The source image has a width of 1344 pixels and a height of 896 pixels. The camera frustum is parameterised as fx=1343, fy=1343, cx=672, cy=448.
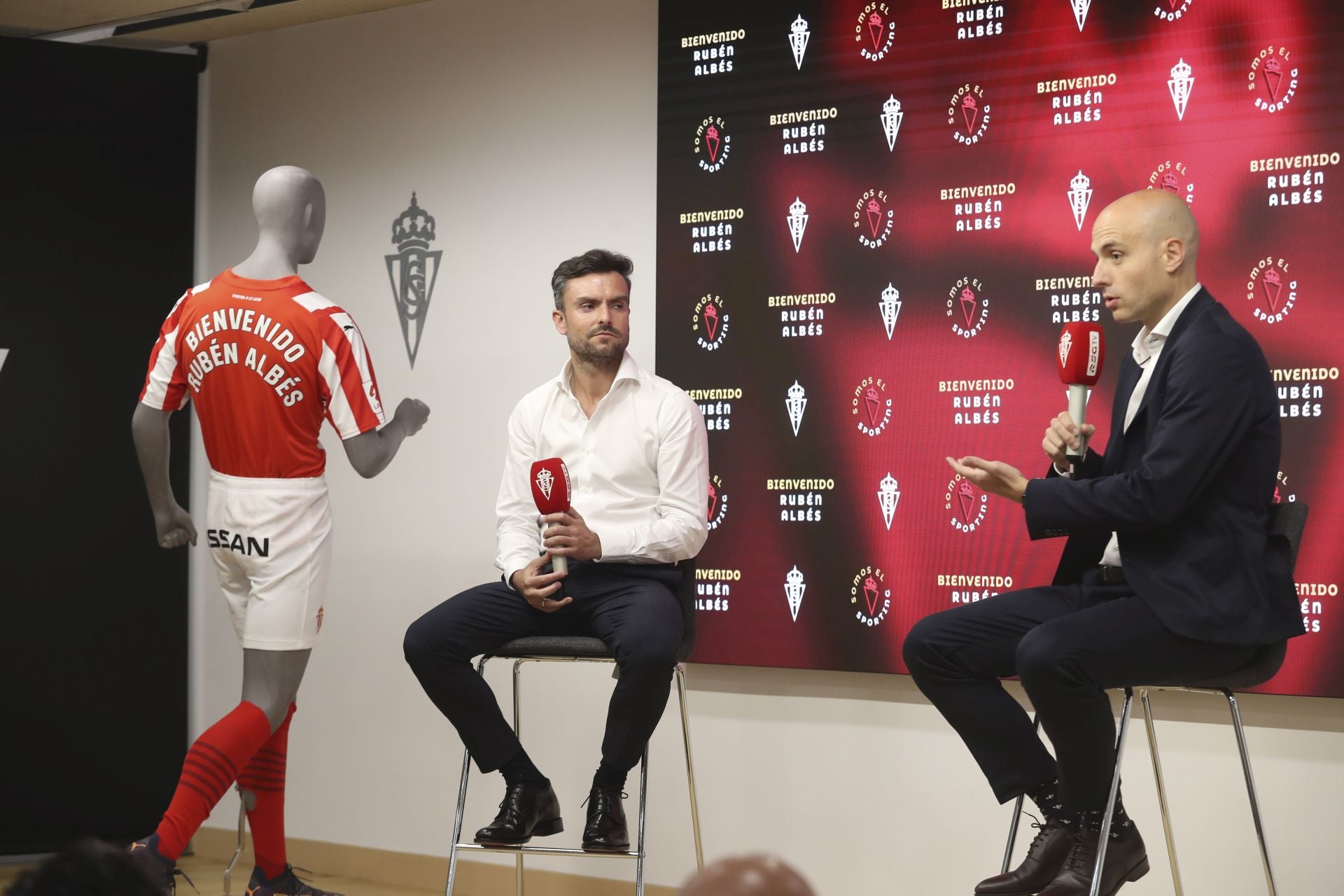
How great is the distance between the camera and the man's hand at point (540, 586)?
313 cm

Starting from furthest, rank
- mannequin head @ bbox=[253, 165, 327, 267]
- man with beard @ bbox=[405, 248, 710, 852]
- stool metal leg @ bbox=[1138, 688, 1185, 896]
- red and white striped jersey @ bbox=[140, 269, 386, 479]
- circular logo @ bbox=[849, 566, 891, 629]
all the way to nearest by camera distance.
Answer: circular logo @ bbox=[849, 566, 891, 629]
mannequin head @ bbox=[253, 165, 327, 267]
red and white striped jersey @ bbox=[140, 269, 386, 479]
man with beard @ bbox=[405, 248, 710, 852]
stool metal leg @ bbox=[1138, 688, 1185, 896]

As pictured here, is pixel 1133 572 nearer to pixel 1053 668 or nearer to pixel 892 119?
pixel 1053 668

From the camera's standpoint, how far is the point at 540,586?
10.3 feet

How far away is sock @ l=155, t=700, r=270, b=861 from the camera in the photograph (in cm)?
302

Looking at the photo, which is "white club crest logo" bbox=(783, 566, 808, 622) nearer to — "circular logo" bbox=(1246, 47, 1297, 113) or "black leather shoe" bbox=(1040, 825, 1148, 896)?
"black leather shoe" bbox=(1040, 825, 1148, 896)

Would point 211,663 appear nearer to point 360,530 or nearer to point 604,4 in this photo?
point 360,530

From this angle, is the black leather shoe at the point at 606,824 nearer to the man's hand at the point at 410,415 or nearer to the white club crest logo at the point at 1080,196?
the man's hand at the point at 410,415

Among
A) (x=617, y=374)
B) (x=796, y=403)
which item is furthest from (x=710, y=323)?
(x=617, y=374)

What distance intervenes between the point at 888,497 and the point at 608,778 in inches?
43.8

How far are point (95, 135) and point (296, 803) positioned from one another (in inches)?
95.0

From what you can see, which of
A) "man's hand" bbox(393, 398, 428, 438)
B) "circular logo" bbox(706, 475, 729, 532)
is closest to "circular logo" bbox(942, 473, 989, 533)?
"circular logo" bbox(706, 475, 729, 532)

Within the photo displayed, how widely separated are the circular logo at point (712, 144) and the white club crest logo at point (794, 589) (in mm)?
1176

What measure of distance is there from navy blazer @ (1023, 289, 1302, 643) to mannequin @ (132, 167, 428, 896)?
1.72 meters

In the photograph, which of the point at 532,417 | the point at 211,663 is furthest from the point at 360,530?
the point at 532,417
